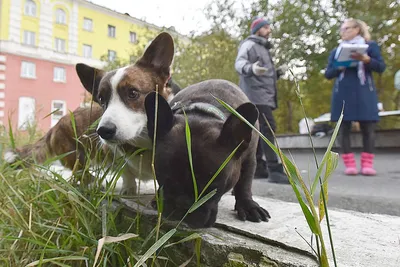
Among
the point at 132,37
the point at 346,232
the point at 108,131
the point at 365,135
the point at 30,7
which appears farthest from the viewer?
the point at 132,37

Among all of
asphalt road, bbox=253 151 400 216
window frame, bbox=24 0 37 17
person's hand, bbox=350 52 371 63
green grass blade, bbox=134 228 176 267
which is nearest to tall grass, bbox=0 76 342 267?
green grass blade, bbox=134 228 176 267

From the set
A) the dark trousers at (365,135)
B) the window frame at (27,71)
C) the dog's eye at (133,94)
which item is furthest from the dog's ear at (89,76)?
the window frame at (27,71)

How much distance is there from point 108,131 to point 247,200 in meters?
0.73

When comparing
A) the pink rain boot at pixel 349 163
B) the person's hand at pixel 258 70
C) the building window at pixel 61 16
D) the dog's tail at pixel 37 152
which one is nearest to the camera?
the dog's tail at pixel 37 152

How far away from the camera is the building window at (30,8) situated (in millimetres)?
5317

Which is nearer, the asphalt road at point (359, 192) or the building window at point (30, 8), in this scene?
the asphalt road at point (359, 192)

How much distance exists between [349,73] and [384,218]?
2920 millimetres

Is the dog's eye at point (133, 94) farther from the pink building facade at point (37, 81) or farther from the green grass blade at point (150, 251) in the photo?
the pink building facade at point (37, 81)

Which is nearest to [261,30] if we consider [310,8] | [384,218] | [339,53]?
[339,53]

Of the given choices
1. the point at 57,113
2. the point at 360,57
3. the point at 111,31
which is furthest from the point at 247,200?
the point at 111,31

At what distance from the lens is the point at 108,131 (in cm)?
151

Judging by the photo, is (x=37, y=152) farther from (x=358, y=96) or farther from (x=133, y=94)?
(x=358, y=96)

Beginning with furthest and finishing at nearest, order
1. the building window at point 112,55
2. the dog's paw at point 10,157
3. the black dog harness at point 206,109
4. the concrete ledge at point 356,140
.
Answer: the building window at point 112,55 → the concrete ledge at point 356,140 → the dog's paw at point 10,157 → the black dog harness at point 206,109

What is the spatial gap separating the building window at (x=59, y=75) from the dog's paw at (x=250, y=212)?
802 cm
